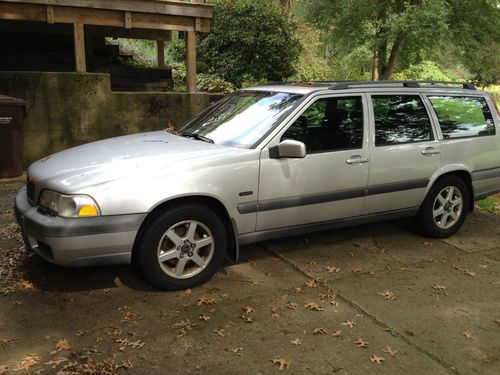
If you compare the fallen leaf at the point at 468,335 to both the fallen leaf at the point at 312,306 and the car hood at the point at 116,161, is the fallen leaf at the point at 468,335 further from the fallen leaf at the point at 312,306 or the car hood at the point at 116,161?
the car hood at the point at 116,161

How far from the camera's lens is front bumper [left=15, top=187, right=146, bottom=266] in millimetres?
3518

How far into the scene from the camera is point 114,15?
8773 millimetres

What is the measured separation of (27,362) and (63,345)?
0.79 feet

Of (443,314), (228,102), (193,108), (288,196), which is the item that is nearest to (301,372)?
(443,314)

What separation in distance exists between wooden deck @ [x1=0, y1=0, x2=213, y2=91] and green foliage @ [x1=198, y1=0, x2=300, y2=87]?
3.66 metres

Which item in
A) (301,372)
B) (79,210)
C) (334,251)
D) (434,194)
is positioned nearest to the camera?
(301,372)

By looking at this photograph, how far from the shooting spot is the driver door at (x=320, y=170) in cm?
426

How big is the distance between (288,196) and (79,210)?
174 centimetres

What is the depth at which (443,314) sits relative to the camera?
12.5 ft

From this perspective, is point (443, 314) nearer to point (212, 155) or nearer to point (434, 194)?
point (434, 194)

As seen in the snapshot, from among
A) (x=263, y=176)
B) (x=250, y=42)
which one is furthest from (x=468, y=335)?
(x=250, y=42)

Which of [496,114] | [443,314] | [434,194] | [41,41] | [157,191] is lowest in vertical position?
[443,314]

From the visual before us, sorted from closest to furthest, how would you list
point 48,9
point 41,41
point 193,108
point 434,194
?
point 434,194, point 48,9, point 193,108, point 41,41

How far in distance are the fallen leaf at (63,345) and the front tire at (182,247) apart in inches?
30.8
